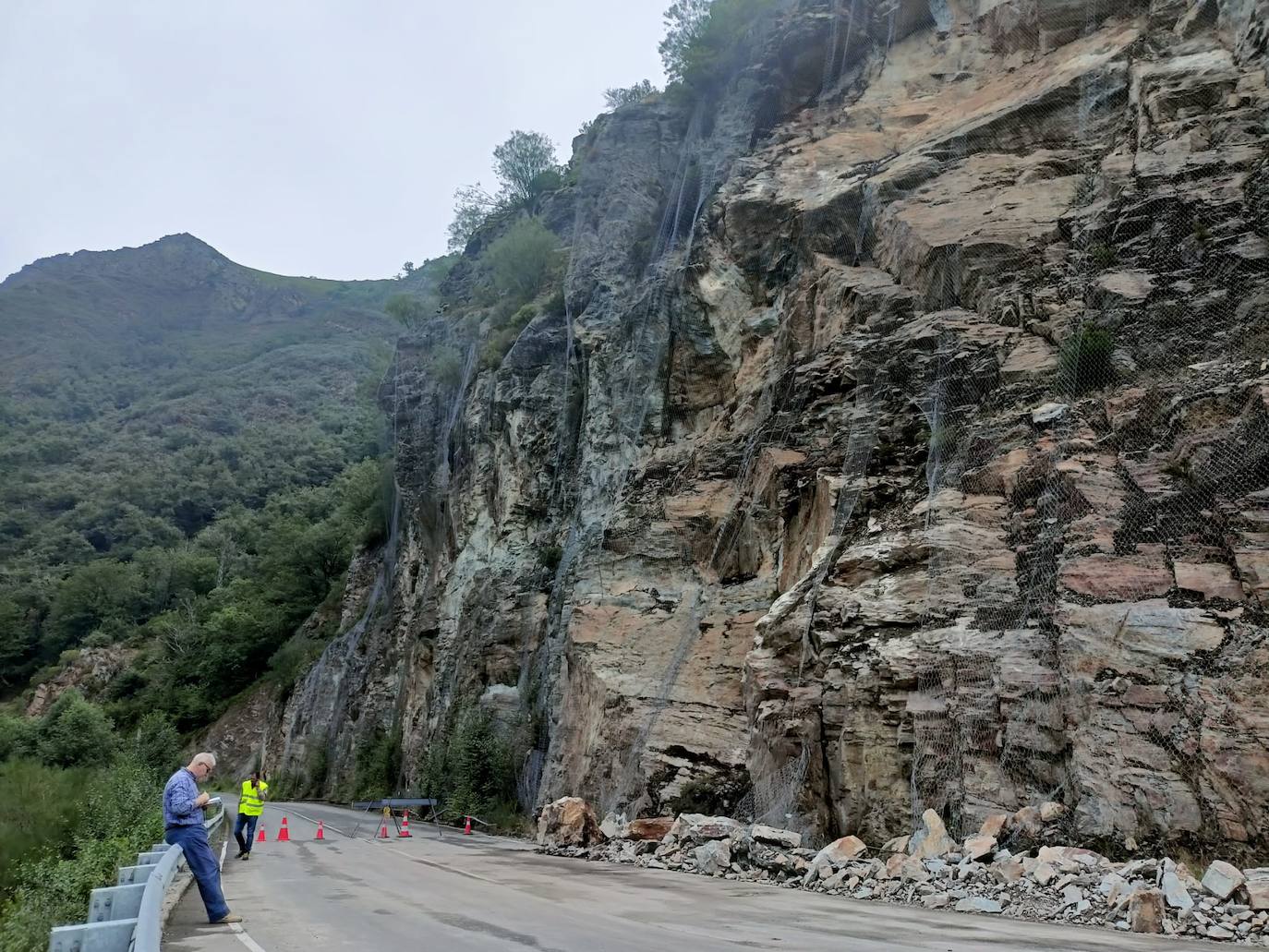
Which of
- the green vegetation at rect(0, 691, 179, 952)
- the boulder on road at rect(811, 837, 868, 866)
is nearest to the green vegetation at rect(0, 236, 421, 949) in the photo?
the green vegetation at rect(0, 691, 179, 952)

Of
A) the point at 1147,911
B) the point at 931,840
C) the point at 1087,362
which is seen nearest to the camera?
the point at 1147,911

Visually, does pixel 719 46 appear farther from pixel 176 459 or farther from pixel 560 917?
pixel 176 459

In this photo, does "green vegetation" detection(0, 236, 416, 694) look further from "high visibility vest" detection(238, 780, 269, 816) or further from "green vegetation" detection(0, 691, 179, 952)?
"green vegetation" detection(0, 691, 179, 952)

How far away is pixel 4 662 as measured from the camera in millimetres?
58750

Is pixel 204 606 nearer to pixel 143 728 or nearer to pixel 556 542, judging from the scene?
pixel 143 728

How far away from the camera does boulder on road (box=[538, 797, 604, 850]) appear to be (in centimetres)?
1398

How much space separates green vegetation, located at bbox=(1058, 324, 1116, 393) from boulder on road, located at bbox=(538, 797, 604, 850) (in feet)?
32.7

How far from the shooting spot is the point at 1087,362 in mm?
12438

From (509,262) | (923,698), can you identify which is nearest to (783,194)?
(923,698)

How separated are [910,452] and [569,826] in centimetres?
821

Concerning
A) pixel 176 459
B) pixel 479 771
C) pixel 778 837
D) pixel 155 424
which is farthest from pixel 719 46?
pixel 155 424

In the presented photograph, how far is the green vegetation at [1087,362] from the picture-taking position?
484 inches

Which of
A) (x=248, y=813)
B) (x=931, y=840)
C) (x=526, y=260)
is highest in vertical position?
(x=526, y=260)

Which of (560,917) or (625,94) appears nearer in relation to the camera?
(560,917)
